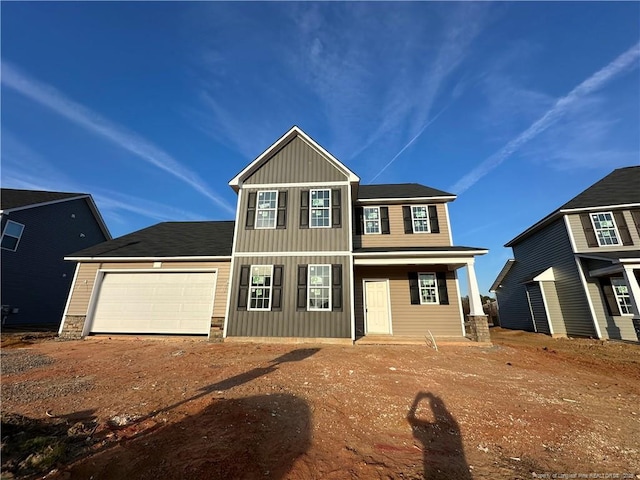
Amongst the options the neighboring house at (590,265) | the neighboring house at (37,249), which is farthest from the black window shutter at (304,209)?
the neighboring house at (37,249)

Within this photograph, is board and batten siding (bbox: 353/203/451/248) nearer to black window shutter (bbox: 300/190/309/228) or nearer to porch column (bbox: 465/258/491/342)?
porch column (bbox: 465/258/491/342)

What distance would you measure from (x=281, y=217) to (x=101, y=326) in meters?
8.88

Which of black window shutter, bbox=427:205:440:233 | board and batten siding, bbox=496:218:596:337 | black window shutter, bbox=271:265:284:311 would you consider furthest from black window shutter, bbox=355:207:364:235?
board and batten siding, bbox=496:218:596:337

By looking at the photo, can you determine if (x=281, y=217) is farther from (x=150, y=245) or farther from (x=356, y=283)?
(x=150, y=245)

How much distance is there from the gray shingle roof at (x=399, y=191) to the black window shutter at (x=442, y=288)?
3.75 metres

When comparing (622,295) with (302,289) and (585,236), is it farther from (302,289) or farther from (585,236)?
(302,289)

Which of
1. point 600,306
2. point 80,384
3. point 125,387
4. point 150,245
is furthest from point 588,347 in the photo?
point 150,245

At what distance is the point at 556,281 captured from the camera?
1531 cm

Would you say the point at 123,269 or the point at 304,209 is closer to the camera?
the point at 304,209

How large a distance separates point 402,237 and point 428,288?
2571 millimetres

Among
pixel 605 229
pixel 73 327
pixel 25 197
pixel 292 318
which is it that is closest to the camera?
pixel 292 318

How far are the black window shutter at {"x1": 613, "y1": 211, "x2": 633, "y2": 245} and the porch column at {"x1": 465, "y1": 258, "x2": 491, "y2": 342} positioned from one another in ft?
30.3

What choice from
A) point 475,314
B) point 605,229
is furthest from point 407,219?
point 605,229

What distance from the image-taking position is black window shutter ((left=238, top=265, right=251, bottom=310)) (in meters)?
10.9
